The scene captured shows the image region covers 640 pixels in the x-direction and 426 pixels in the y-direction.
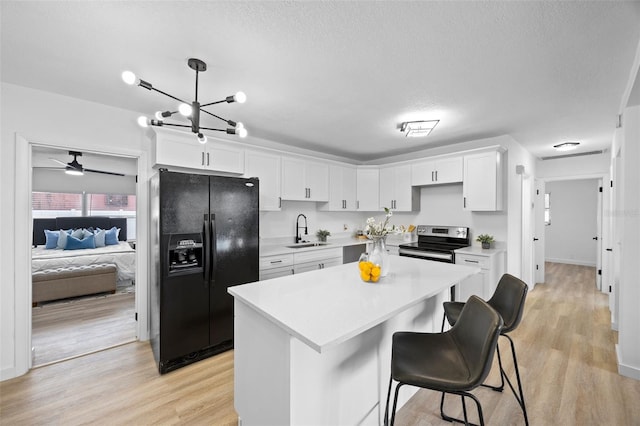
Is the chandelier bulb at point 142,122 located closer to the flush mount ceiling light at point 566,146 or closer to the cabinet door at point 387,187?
the cabinet door at point 387,187

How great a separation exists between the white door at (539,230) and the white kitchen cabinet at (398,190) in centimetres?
255

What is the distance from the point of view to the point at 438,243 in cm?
438

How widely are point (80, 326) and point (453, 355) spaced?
4.14 metres

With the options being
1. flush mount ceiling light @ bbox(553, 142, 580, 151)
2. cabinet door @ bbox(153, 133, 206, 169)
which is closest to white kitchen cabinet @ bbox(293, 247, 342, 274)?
cabinet door @ bbox(153, 133, 206, 169)

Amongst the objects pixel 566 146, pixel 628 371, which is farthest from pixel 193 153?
pixel 566 146

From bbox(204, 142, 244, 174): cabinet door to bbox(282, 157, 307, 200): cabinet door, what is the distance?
68cm

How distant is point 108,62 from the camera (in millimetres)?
1976

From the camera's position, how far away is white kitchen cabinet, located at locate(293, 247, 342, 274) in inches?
145

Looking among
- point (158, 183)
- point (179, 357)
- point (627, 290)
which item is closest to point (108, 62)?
point (158, 183)

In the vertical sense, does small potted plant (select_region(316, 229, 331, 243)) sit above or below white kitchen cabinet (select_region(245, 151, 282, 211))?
below

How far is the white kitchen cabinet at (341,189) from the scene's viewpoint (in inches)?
180

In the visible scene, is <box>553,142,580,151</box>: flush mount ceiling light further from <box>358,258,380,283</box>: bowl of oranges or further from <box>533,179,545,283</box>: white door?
<box>358,258,380,283</box>: bowl of oranges

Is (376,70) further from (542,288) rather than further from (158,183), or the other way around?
(542,288)

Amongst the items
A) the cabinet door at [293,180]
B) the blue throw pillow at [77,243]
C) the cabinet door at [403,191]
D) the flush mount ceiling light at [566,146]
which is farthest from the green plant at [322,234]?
the blue throw pillow at [77,243]
